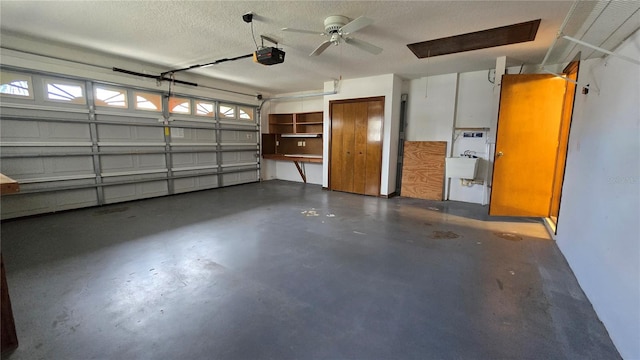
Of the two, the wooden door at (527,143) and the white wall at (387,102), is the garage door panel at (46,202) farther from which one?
the wooden door at (527,143)

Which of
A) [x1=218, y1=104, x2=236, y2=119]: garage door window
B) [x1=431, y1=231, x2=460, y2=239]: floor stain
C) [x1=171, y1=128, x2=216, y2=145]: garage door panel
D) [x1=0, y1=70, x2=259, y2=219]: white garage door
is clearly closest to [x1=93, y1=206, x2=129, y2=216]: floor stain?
[x1=0, y1=70, x2=259, y2=219]: white garage door

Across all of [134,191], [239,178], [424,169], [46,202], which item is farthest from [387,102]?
[46,202]

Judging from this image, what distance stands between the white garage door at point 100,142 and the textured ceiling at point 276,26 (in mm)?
815

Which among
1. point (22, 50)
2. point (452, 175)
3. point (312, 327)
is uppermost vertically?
point (22, 50)

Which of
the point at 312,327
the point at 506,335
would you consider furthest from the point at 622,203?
the point at 312,327

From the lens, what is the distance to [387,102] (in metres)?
5.41

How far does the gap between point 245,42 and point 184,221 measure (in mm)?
2748

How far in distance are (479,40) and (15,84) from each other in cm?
646

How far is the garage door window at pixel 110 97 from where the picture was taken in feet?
14.9

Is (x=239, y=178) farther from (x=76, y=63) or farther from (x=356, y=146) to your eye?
(x=76, y=63)

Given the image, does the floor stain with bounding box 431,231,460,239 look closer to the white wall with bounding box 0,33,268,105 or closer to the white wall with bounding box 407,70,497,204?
the white wall with bounding box 407,70,497,204

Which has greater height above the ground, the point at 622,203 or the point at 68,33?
the point at 68,33

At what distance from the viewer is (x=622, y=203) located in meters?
1.75

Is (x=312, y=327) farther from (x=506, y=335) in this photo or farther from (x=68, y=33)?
(x=68, y=33)
